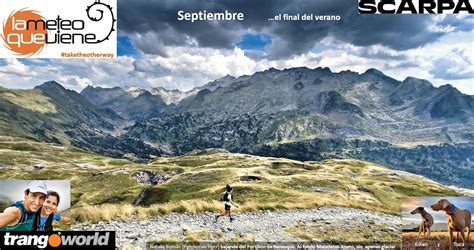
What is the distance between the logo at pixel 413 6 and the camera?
5188 cm

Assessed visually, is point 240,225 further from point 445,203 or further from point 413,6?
point 413,6

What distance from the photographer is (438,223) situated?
31375 millimetres

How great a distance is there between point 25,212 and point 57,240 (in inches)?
113

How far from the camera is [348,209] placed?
156 feet

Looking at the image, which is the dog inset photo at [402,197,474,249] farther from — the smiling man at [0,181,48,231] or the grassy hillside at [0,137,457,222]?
the smiling man at [0,181,48,231]

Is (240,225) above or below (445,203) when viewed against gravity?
below

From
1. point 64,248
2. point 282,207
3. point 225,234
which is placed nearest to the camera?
point 64,248

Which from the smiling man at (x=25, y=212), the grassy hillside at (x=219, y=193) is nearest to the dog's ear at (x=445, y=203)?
the grassy hillside at (x=219, y=193)

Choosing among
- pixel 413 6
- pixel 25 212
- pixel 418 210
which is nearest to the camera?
pixel 25 212

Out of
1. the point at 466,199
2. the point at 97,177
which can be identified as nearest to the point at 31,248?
the point at 466,199

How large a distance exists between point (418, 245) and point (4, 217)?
96.5ft

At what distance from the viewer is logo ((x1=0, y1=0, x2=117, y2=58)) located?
60.4 meters

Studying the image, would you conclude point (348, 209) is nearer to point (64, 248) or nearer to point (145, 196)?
point (64, 248)

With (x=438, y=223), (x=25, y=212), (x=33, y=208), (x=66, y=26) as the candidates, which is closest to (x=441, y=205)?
(x=438, y=223)
